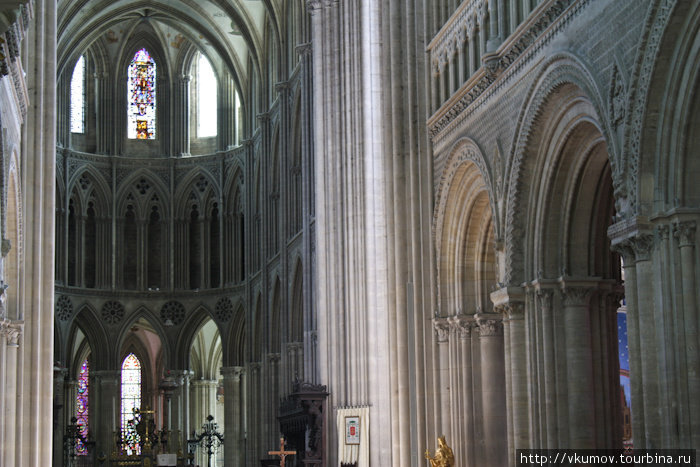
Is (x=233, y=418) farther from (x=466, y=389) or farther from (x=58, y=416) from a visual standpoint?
(x=466, y=389)

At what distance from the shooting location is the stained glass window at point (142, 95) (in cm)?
4922

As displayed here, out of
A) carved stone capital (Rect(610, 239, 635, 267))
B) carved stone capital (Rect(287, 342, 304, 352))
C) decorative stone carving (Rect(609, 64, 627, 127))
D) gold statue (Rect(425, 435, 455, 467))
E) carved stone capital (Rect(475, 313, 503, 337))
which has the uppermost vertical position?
decorative stone carving (Rect(609, 64, 627, 127))

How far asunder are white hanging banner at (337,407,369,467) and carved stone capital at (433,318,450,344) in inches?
111

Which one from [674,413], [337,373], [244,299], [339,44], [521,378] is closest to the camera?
[674,413]

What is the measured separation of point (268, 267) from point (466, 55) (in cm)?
2095

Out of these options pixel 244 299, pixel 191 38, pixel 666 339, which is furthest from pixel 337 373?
pixel 191 38

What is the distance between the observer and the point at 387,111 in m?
24.6

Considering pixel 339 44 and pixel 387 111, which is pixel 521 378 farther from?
pixel 339 44

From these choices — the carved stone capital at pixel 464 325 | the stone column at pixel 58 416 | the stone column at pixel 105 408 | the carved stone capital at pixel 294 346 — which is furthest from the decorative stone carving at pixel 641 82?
the stone column at pixel 105 408

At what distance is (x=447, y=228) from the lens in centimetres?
2272

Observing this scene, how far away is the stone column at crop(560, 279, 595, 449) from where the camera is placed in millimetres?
17516

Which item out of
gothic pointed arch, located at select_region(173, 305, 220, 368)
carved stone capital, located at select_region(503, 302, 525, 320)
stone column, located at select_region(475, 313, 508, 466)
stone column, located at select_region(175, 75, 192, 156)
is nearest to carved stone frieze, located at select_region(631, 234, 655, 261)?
carved stone capital, located at select_region(503, 302, 525, 320)

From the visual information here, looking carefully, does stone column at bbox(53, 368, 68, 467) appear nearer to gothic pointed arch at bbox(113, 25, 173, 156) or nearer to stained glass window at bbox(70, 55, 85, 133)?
gothic pointed arch at bbox(113, 25, 173, 156)

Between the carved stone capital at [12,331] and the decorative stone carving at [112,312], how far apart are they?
80.7 feet
